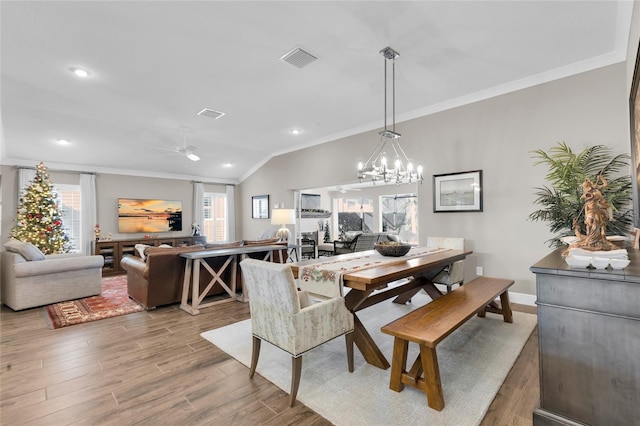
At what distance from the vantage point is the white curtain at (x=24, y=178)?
5.86 metres

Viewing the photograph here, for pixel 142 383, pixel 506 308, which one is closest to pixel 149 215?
pixel 142 383

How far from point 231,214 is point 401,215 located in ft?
18.0

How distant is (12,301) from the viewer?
12.5 ft

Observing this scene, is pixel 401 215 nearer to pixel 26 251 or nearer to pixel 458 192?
pixel 458 192

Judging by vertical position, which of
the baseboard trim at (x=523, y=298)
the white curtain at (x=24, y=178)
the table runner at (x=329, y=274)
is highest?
the white curtain at (x=24, y=178)

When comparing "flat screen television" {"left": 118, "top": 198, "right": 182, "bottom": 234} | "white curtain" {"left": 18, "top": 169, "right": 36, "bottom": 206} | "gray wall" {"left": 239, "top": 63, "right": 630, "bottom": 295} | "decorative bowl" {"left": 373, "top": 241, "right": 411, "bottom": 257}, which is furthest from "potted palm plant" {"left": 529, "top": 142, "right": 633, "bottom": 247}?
"white curtain" {"left": 18, "top": 169, "right": 36, "bottom": 206}

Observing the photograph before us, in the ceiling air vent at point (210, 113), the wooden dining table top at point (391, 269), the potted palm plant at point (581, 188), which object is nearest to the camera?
the wooden dining table top at point (391, 269)

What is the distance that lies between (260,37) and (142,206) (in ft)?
20.4

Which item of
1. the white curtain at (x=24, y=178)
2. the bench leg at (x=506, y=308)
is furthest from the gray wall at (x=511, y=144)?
the white curtain at (x=24, y=178)

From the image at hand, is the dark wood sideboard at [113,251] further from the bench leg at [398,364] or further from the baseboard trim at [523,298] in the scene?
the baseboard trim at [523,298]

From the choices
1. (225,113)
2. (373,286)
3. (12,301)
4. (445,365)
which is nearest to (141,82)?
(225,113)

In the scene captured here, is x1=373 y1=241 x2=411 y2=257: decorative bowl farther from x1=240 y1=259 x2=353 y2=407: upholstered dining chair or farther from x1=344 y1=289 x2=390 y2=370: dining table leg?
x1=240 y1=259 x2=353 y2=407: upholstered dining chair

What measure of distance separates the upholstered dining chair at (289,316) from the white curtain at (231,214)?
6.96 m

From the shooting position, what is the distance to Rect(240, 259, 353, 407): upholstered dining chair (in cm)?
188
